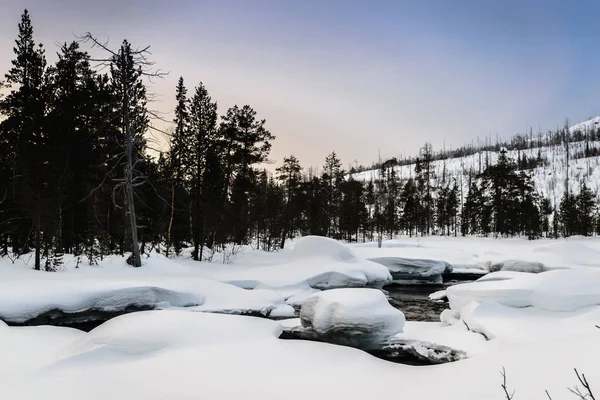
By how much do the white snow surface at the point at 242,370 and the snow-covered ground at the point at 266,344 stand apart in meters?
0.02

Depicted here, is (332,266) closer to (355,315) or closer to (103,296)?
(355,315)

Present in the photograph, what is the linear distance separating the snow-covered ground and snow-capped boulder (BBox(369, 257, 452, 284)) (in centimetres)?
1300

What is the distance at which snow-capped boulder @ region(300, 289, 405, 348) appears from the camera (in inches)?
354

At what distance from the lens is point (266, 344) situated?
7.53 m

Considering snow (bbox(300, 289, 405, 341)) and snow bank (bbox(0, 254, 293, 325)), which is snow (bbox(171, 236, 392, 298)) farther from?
snow (bbox(300, 289, 405, 341))

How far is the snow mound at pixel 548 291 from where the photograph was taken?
1019 cm

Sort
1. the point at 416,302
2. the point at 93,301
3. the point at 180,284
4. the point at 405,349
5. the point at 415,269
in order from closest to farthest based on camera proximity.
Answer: the point at 405,349
the point at 93,301
the point at 180,284
the point at 416,302
the point at 415,269

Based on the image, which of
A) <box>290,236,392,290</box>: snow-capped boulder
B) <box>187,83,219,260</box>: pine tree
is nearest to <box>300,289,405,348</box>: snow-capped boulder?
<box>290,236,392,290</box>: snow-capped boulder

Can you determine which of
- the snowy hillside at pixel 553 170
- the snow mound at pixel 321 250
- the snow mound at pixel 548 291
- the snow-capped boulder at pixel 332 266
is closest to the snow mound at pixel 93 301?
the snow-capped boulder at pixel 332 266

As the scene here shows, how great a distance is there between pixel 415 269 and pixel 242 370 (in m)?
21.2

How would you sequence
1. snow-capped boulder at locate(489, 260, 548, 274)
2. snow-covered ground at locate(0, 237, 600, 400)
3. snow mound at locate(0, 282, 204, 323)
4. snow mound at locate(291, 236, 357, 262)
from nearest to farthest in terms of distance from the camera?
snow-covered ground at locate(0, 237, 600, 400) < snow mound at locate(0, 282, 204, 323) < snow mound at locate(291, 236, 357, 262) < snow-capped boulder at locate(489, 260, 548, 274)

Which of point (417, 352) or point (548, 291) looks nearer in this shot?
point (417, 352)

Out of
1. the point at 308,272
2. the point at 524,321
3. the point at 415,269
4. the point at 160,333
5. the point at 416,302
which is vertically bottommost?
the point at 416,302

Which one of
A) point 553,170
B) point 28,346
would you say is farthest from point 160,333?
point 553,170
